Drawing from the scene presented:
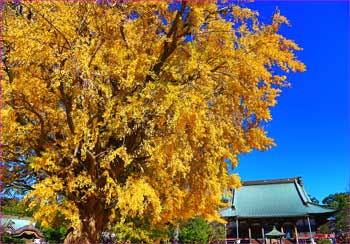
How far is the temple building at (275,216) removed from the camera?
2350 cm

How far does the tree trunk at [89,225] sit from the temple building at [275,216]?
18002mm

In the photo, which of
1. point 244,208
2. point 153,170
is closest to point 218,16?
point 153,170

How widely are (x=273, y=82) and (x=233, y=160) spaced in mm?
2507

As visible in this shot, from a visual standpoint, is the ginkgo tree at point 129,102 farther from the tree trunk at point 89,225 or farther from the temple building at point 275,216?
the temple building at point 275,216

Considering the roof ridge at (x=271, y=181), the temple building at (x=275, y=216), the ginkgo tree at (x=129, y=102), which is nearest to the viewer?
the ginkgo tree at (x=129, y=102)

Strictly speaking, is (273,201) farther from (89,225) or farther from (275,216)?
(89,225)

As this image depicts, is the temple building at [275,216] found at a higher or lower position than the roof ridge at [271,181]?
lower

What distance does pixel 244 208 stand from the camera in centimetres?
2667

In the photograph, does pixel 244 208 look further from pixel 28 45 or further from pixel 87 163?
pixel 28 45

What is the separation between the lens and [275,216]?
79.9 feet

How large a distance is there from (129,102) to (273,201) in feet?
80.6

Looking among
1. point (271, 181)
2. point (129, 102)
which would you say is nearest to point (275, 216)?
point (271, 181)

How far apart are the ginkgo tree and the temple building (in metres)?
→ 17.4

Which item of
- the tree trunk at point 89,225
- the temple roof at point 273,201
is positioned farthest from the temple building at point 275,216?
the tree trunk at point 89,225
